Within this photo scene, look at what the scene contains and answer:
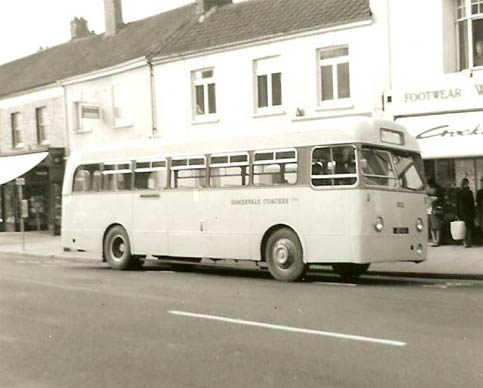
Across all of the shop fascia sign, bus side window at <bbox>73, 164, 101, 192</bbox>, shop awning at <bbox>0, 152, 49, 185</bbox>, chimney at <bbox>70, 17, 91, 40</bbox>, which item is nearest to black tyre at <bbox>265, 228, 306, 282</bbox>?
bus side window at <bbox>73, 164, 101, 192</bbox>

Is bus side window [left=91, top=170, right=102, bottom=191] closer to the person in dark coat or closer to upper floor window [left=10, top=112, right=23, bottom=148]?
the person in dark coat

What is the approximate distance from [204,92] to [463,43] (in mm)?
8649

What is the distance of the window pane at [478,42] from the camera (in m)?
17.0

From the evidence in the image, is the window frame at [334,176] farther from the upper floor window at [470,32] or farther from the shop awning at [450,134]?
the upper floor window at [470,32]

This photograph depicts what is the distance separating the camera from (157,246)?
48.2ft

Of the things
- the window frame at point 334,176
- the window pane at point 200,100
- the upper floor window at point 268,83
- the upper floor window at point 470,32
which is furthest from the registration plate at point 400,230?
the window pane at point 200,100

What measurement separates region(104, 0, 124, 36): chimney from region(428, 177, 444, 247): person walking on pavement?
17.6m

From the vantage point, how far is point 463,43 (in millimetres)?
17375

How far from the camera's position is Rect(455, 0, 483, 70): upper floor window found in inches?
670

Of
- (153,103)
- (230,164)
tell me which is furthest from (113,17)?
(230,164)

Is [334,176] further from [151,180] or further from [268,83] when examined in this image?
[268,83]

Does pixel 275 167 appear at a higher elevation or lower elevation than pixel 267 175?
higher

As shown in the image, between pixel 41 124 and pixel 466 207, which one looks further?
pixel 41 124

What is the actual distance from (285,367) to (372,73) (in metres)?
13.7
